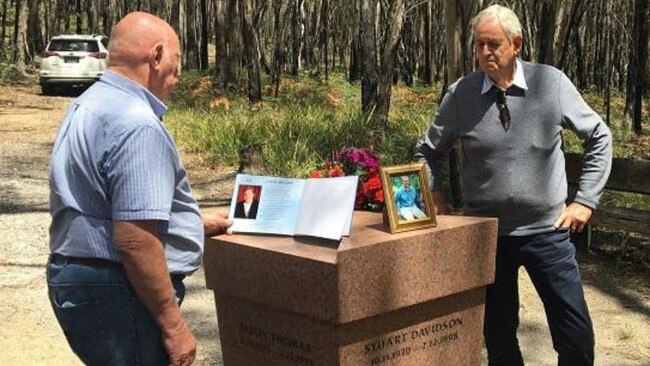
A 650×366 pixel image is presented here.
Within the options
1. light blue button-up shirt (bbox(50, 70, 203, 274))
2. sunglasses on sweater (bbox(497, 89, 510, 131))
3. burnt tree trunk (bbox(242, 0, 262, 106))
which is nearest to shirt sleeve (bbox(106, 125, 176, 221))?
light blue button-up shirt (bbox(50, 70, 203, 274))

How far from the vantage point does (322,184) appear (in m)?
3.14

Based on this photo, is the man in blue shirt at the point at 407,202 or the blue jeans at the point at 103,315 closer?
the blue jeans at the point at 103,315

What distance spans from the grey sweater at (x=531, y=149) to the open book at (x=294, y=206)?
101 cm

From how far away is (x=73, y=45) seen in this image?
2462 centimetres

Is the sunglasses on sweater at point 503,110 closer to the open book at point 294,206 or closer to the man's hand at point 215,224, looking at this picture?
the open book at point 294,206

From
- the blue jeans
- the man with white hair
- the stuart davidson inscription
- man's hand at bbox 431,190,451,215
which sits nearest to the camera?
the blue jeans

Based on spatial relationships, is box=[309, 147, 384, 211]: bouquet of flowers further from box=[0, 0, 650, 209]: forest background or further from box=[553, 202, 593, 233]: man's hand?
box=[0, 0, 650, 209]: forest background

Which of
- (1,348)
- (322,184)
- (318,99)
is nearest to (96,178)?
(322,184)

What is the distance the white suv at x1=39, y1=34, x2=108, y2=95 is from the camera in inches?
961

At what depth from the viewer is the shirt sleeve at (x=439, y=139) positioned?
4012 mm

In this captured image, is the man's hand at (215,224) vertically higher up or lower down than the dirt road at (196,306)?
higher up

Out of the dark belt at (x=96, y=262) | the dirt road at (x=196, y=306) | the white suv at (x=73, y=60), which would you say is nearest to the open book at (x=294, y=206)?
the dark belt at (x=96, y=262)

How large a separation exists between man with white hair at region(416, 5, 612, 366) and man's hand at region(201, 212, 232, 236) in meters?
1.23

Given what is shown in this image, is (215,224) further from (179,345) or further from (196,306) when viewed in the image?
(196,306)
